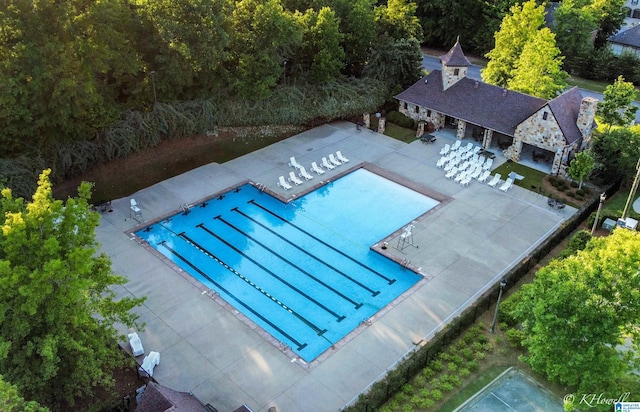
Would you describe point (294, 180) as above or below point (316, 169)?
below

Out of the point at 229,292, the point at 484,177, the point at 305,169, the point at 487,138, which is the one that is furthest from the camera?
the point at 487,138

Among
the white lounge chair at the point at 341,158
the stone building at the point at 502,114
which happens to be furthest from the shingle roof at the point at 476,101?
the white lounge chair at the point at 341,158

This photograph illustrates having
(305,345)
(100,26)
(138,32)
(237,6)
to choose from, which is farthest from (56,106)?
(305,345)

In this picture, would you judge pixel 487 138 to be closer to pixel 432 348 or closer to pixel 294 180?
pixel 294 180

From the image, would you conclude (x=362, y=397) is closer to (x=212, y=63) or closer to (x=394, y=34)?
(x=212, y=63)

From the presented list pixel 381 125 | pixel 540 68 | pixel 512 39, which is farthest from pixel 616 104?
pixel 381 125

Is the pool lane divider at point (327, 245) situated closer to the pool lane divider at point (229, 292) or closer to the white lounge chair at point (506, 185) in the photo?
the pool lane divider at point (229, 292)

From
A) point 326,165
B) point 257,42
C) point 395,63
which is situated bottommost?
point 326,165
